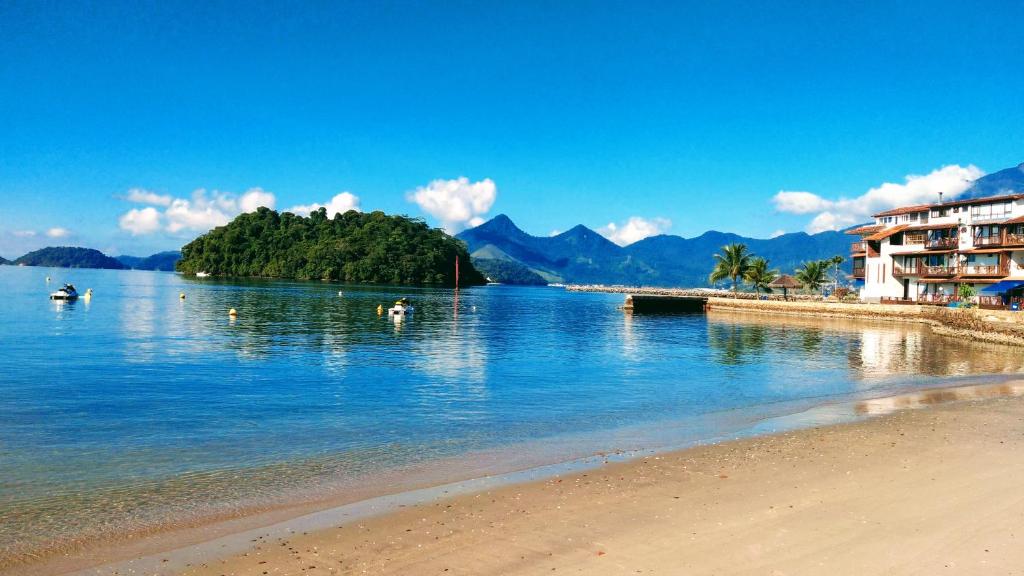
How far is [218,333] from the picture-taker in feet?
145

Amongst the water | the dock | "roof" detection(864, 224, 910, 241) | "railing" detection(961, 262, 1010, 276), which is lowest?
the water

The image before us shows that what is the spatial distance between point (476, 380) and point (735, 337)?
34.2 metres

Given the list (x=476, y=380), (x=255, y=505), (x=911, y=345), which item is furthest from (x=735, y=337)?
(x=255, y=505)

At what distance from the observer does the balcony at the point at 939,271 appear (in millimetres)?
73688

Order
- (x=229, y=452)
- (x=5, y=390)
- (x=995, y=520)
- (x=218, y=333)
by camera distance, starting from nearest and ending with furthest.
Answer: (x=995, y=520), (x=229, y=452), (x=5, y=390), (x=218, y=333)

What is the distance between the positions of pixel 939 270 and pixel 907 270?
494 cm

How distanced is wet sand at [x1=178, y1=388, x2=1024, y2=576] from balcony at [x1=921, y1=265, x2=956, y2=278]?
72816 millimetres

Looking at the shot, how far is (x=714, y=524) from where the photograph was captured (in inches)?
362

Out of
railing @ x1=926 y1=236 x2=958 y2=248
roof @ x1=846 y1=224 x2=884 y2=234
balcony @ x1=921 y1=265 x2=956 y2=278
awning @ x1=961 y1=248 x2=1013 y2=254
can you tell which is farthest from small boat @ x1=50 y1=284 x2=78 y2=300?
awning @ x1=961 y1=248 x2=1013 y2=254

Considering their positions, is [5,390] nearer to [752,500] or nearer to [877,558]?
[752,500]

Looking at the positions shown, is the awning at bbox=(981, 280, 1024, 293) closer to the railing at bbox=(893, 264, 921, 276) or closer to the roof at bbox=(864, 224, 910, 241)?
the railing at bbox=(893, 264, 921, 276)

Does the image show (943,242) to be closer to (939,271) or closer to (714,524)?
(939,271)

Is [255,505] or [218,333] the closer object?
[255,505]

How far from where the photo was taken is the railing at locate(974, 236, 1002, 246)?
69.3 m
